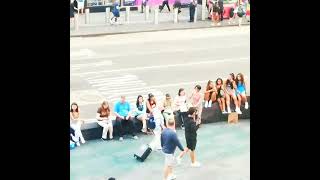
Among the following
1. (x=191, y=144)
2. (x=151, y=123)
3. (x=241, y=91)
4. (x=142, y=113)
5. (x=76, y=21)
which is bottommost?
(x=191, y=144)

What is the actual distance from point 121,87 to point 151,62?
148 centimetres

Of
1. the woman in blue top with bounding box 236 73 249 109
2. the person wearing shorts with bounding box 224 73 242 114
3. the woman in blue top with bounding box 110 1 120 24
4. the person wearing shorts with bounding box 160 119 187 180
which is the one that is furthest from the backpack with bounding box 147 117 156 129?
the woman in blue top with bounding box 110 1 120 24

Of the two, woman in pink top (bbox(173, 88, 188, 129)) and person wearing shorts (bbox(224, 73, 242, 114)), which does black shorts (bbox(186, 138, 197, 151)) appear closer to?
woman in pink top (bbox(173, 88, 188, 129))

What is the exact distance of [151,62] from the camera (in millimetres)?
11797

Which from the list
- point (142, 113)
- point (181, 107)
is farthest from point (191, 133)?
point (142, 113)

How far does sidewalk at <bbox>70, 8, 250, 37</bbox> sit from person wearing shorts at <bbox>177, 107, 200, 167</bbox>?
15.3 ft

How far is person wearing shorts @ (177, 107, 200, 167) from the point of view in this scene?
324 inches

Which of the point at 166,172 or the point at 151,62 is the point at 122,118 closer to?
the point at 166,172

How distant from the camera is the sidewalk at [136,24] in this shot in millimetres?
12969

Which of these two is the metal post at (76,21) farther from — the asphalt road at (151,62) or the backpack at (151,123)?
the backpack at (151,123)

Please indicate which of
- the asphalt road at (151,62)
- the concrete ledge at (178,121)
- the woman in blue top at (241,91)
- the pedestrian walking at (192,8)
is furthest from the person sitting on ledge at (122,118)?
the pedestrian walking at (192,8)

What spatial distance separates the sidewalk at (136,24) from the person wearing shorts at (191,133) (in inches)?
184

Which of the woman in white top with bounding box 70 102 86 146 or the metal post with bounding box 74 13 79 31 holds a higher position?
the metal post with bounding box 74 13 79 31

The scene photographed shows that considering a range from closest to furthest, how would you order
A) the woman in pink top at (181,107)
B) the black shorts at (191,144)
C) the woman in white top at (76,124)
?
the black shorts at (191,144)
the woman in white top at (76,124)
the woman in pink top at (181,107)
